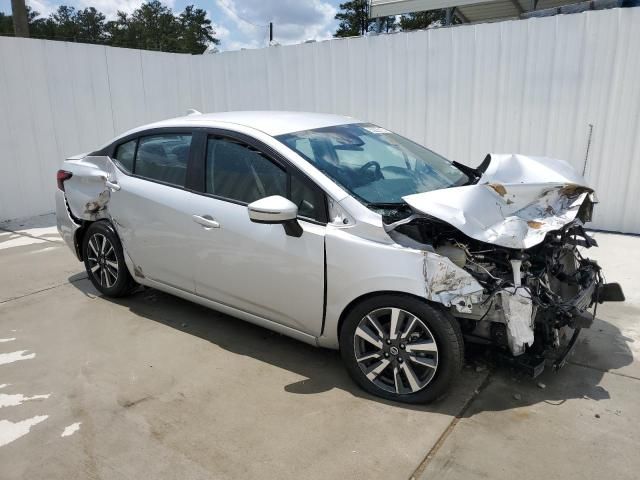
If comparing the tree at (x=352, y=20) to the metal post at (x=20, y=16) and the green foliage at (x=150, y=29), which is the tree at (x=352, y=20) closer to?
the green foliage at (x=150, y=29)

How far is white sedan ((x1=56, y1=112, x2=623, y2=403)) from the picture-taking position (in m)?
2.88

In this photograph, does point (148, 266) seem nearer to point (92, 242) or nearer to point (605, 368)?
point (92, 242)

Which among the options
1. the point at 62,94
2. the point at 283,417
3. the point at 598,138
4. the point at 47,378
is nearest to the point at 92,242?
the point at 47,378

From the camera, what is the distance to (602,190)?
6480 millimetres

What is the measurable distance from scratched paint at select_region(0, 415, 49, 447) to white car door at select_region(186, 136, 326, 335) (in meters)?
1.32

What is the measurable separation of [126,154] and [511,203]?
10.3 feet

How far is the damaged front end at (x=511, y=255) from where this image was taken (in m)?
2.81

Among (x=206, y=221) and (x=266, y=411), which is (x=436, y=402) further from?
(x=206, y=221)

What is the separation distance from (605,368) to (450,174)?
169 centimetres

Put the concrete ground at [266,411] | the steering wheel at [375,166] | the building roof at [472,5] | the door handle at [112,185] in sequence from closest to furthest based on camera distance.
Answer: the concrete ground at [266,411]
the steering wheel at [375,166]
the door handle at [112,185]
the building roof at [472,5]

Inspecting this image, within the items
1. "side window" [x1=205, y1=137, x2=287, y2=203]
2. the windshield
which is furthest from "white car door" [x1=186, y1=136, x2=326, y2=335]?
the windshield

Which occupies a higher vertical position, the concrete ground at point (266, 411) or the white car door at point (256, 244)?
the white car door at point (256, 244)

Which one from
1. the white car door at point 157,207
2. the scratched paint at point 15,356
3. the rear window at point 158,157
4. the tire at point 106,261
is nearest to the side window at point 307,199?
the white car door at point 157,207

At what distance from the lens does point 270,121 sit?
3.81 metres
